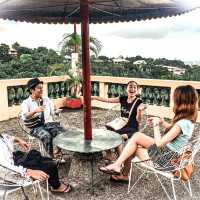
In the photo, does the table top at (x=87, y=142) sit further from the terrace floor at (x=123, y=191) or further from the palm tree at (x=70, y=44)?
the palm tree at (x=70, y=44)

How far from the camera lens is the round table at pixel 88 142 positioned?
4332 millimetres

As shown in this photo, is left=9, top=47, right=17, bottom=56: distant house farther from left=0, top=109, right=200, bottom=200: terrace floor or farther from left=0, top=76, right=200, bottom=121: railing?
left=0, top=109, right=200, bottom=200: terrace floor

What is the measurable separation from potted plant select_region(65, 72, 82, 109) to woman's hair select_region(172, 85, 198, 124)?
6292mm

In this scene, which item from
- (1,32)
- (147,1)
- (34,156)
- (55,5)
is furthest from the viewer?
(1,32)

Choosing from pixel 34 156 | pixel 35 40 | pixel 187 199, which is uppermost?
pixel 35 40

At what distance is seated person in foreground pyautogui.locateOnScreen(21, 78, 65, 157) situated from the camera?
5.18m

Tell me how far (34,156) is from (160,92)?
5.44 m

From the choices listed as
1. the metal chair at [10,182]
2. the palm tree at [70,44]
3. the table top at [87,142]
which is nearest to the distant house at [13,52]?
the palm tree at [70,44]

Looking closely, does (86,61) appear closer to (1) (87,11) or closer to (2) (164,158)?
(1) (87,11)

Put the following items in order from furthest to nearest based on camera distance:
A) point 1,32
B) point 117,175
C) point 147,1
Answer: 1. point 1,32
2. point 147,1
3. point 117,175

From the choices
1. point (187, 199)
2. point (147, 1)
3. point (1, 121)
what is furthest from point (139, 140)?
point (1, 121)

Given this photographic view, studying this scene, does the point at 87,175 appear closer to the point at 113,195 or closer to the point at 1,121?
the point at 113,195

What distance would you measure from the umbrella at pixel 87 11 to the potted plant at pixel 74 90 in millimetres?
3713

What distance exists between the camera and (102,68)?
11.7 meters
